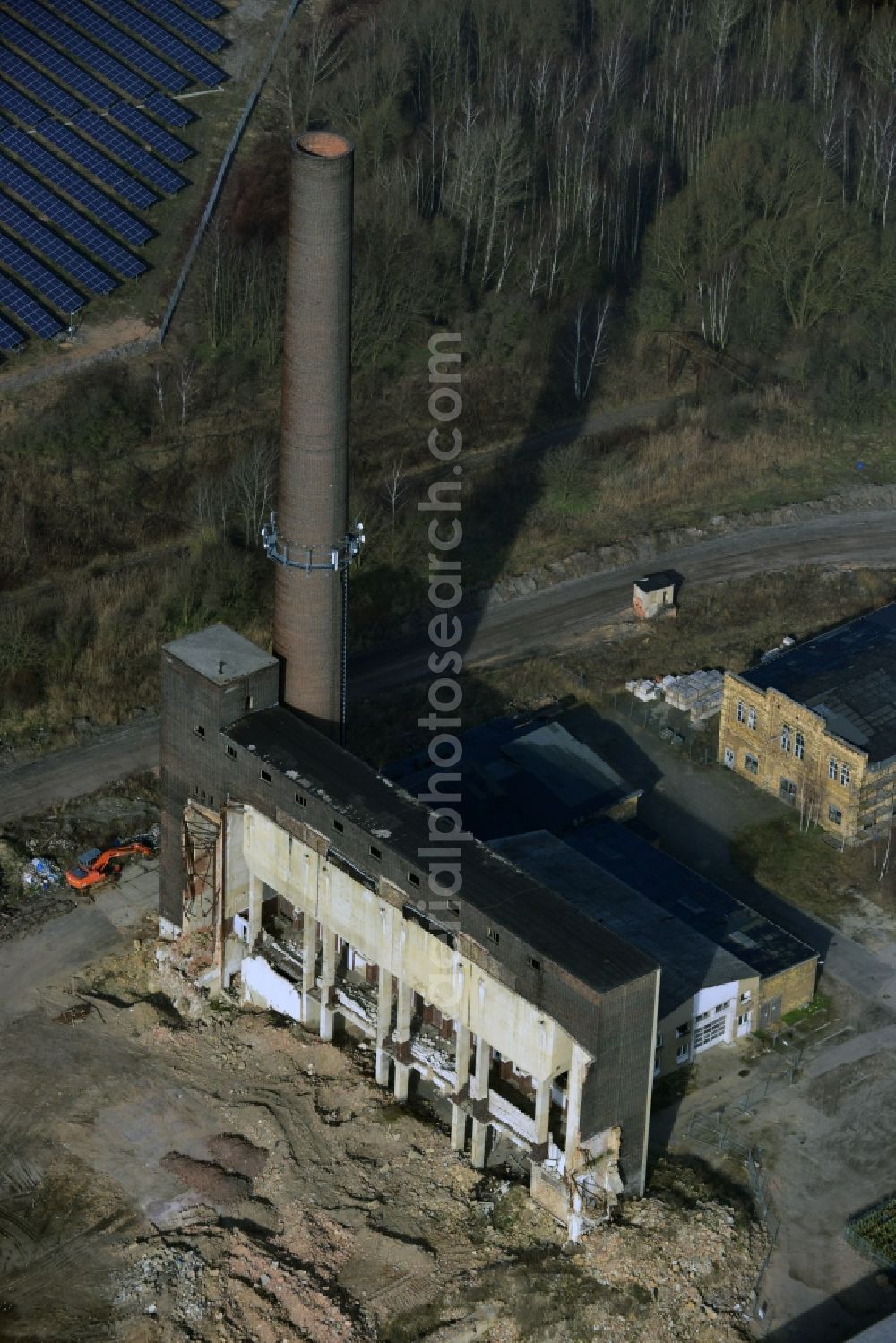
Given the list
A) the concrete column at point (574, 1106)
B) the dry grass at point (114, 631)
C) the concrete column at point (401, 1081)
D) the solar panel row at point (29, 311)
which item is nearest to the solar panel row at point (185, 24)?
the solar panel row at point (29, 311)

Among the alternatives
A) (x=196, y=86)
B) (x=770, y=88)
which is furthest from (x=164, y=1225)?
(x=770, y=88)

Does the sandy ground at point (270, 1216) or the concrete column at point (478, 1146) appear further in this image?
the concrete column at point (478, 1146)

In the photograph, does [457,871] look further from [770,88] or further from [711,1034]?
[770,88]

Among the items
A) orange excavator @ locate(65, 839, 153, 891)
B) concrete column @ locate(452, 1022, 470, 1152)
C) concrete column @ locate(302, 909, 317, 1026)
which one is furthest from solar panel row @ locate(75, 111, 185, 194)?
concrete column @ locate(452, 1022, 470, 1152)

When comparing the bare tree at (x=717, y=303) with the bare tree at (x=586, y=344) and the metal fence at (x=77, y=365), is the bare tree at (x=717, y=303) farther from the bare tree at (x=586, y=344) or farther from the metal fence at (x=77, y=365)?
the metal fence at (x=77, y=365)

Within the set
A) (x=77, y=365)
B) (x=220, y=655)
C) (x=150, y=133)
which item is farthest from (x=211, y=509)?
(x=150, y=133)

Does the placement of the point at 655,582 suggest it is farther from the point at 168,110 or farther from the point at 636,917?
the point at 168,110
